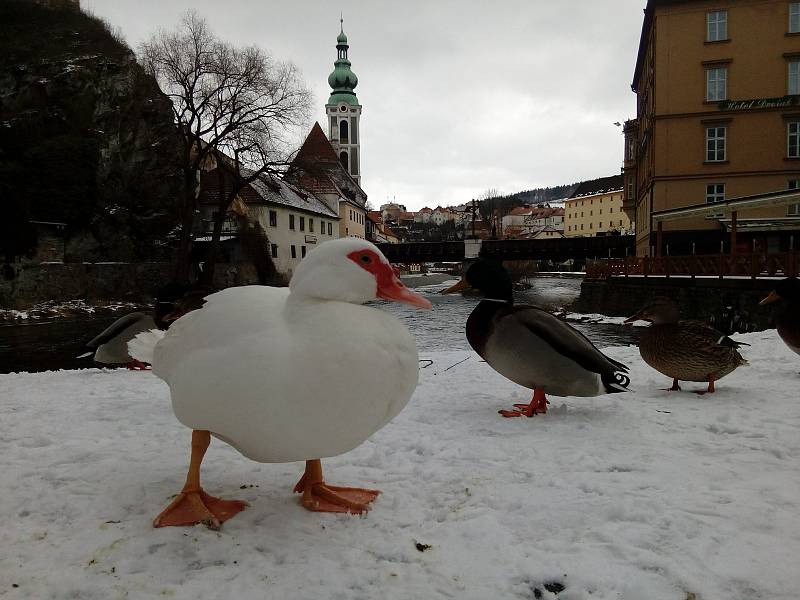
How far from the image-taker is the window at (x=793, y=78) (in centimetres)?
2469

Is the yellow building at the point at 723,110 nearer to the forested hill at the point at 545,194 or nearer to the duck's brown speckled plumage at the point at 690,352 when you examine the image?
the duck's brown speckled plumage at the point at 690,352

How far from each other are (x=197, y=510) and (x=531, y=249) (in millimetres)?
31101

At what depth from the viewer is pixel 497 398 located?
4.60 meters

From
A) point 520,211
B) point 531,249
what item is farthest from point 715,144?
point 520,211

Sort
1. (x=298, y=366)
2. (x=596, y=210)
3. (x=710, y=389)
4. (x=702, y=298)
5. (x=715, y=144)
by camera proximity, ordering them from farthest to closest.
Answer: (x=596, y=210), (x=715, y=144), (x=702, y=298), (x=710, y=389), (x=298, y=366)

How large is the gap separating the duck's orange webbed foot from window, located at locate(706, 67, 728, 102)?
30787 millimetres

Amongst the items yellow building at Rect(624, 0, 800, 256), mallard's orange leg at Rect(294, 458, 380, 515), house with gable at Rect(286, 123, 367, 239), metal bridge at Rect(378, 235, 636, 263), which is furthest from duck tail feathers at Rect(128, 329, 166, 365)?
metal bridge at Rect(378, 235, 636, 263)

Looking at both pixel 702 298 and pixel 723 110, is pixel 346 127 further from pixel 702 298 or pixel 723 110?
pixel 702 298

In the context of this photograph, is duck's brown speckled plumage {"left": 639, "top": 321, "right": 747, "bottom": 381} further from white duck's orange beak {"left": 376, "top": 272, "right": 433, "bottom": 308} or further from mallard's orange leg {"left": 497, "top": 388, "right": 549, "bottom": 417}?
white duck's orange beak {"left": 376, "top": 272, "right": 433, "bottom": 308}

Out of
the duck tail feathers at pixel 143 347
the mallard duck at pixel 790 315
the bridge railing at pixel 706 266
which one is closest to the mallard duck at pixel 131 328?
the duck tail feathers at pixel 143 347

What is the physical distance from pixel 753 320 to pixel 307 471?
14887mm

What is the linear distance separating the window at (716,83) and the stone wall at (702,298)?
41.5ft

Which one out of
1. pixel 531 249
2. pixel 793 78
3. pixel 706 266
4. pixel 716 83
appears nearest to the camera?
pixel 706 266

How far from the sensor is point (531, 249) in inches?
1242
